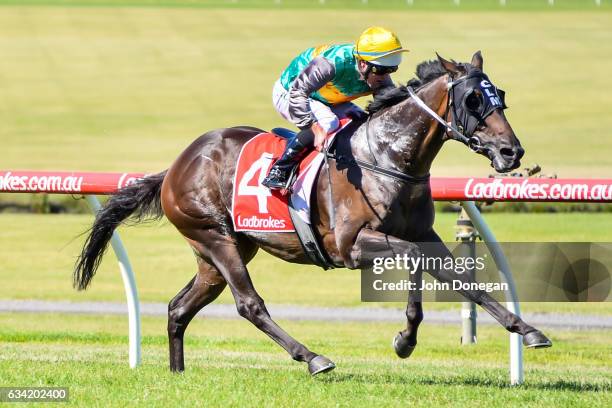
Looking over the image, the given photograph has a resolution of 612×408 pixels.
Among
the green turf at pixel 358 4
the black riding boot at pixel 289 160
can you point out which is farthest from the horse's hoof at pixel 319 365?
the green turf at pixel 358 4

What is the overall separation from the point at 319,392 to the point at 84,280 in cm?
212

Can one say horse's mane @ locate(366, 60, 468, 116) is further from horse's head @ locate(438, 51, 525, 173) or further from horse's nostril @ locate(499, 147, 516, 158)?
horse's nostril @ locate(499, 147, 516, 158)

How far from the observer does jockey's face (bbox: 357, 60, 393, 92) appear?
5.78 m

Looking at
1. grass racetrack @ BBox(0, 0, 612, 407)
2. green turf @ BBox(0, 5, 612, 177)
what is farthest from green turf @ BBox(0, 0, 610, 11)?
green turf @ BBox(0, 5, 612, 177)

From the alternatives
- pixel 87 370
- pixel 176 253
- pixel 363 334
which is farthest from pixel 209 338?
pixel 176 253

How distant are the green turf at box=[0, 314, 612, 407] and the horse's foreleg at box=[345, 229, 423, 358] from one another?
0.23 m

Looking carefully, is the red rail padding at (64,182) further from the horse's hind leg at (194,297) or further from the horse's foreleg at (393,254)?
the horse's foreleg at (393,254)

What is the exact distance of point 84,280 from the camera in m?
6.73

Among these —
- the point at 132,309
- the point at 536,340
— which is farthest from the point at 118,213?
the point at 536,340

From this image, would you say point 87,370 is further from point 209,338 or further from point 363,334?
point 363,334

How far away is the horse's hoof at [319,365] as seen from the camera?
5449 millimetres

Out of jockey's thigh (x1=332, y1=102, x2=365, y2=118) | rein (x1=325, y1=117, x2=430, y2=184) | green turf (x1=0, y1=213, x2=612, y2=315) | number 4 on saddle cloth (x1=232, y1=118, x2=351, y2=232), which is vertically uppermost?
jockey's thigh (x1=332, y1=102, x2=365, y2=118)

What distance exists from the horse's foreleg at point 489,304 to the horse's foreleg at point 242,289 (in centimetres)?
75

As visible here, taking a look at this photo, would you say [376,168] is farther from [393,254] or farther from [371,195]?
[393,254]
